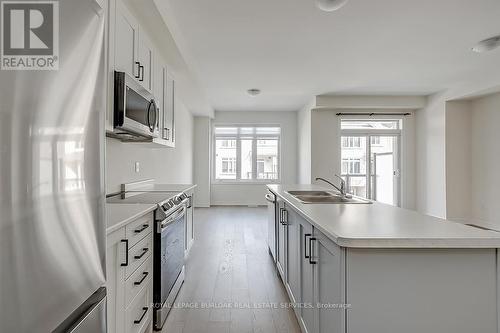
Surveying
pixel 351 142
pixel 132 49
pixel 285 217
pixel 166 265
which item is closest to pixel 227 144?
pixel 351 142

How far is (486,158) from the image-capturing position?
5348mm

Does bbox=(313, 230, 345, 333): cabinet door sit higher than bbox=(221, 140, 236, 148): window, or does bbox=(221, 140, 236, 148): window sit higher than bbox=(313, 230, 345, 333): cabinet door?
bbox=(221, 140, 236, 148): window

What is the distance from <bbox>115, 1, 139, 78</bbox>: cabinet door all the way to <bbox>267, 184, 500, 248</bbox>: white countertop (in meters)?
1.65

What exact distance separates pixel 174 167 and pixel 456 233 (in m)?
4.94

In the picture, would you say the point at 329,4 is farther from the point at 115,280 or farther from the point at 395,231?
the point at 115,280

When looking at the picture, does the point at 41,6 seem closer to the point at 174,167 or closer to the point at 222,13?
the point at 222,13

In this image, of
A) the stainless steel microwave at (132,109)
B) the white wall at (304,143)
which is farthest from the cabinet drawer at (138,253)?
the white wall at (304,143)

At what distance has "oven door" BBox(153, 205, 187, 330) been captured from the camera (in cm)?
201

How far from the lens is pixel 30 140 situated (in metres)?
0.63

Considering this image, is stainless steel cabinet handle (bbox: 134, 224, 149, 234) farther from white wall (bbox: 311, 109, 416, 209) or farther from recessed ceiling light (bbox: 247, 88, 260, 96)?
white wall (bbox: 311, 109, 416, 209)

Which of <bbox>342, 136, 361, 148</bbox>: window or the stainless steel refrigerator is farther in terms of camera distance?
<bbox>342, 136, 361, 148</bbox>: window

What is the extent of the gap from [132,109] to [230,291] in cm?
182

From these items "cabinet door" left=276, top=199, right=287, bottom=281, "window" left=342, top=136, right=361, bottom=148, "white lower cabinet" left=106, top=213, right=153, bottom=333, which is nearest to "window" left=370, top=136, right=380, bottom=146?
"window" left=342, top=136, right=361, bottom=148

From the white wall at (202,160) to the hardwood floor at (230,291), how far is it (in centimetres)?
300
